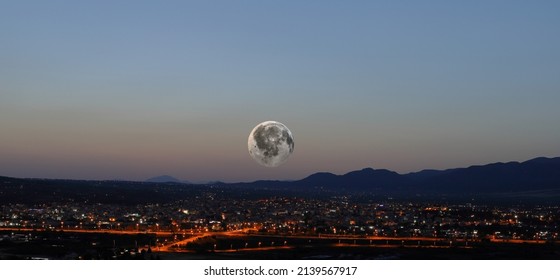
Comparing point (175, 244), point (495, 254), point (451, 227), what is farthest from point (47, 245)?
point (451, 227)

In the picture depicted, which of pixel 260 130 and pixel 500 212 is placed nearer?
pixel 260 130

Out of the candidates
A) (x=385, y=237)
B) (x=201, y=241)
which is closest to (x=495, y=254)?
(x=385, y=237)

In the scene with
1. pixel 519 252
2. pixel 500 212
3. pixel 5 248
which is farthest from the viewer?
pixel 500 212

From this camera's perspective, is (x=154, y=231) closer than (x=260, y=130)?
No

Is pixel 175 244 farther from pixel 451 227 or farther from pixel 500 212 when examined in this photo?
pixel 500 212

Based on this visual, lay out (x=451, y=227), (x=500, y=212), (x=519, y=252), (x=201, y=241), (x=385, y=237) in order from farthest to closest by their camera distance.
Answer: (x=500, y=212) < (x=451, y=227) < (x=385, y=237) < (x=201, y=241) < (x=519, y=252)

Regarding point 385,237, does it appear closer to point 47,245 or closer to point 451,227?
point 451,227

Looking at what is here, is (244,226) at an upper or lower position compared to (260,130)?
lower

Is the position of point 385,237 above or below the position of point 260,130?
below

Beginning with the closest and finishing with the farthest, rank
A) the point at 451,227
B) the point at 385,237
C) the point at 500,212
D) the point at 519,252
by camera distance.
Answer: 1. the point at 519,252
2. the point at 385,237
3. the point at 451,227
4. the point at 500,212
